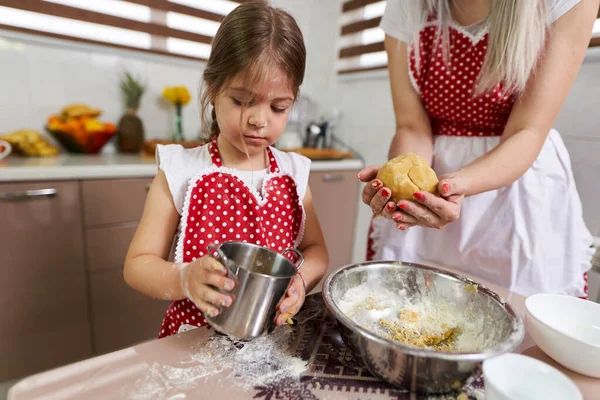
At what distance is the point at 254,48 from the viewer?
76cm

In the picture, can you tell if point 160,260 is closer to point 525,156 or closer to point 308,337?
point 308,337

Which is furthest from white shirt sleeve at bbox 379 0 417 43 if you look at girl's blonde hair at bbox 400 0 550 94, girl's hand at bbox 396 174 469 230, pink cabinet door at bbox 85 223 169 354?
pink cabinet door at bbox 85 223 169 354

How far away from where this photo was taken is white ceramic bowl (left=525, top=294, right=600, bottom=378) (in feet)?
1.72

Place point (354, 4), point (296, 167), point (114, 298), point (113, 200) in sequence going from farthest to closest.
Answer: point (354, 4) < point (114, 298) < point (113, 200) < point (296, 167)

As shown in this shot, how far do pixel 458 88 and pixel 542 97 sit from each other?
0.20 metres

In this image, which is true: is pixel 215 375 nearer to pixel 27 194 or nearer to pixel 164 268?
pixel 164 268

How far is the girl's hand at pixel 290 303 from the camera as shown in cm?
58

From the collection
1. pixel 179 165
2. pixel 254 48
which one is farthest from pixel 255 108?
pixel 179 165

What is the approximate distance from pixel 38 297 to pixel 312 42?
222 cm

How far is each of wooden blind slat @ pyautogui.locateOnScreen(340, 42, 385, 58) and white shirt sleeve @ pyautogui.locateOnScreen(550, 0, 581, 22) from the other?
1.44 meters

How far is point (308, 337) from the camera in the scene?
635 mm

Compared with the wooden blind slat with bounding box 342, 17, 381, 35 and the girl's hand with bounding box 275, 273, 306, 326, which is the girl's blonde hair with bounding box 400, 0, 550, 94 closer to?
the girl's hand with bounding box 275, 273, 306, 326

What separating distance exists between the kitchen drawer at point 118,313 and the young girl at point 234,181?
2.93 ft

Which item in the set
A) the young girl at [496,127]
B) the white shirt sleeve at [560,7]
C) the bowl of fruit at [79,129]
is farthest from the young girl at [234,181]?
the bowl of fruit at [79,129]
